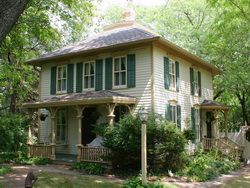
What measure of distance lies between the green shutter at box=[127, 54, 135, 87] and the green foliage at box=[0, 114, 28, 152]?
621cm

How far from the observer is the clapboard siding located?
1281 cm

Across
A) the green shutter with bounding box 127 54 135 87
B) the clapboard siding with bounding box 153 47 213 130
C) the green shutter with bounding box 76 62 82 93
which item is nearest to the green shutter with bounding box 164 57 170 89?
the clapboard siding with bounding box 153 47 213 130

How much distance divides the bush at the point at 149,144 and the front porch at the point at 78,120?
849mm

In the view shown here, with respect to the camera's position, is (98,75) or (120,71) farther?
(98,75)

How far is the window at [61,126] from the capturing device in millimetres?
15478

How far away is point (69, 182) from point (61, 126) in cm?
712

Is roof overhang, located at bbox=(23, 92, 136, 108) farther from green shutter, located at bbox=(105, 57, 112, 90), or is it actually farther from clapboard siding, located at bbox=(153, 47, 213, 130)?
green shutter, located at bbox=(105, 57, 112, 90)

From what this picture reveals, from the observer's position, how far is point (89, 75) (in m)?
14.7

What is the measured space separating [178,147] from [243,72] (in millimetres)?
8652

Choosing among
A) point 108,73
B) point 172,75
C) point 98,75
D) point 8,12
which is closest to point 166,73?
point 172,75

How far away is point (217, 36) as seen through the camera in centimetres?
1464

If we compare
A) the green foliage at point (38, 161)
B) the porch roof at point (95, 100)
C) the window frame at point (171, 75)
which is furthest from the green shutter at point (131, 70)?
the green foliage at point (38, 161)

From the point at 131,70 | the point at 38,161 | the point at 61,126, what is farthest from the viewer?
the point at 61,126

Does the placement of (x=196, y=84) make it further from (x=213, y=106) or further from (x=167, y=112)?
(x=167, y=112)
